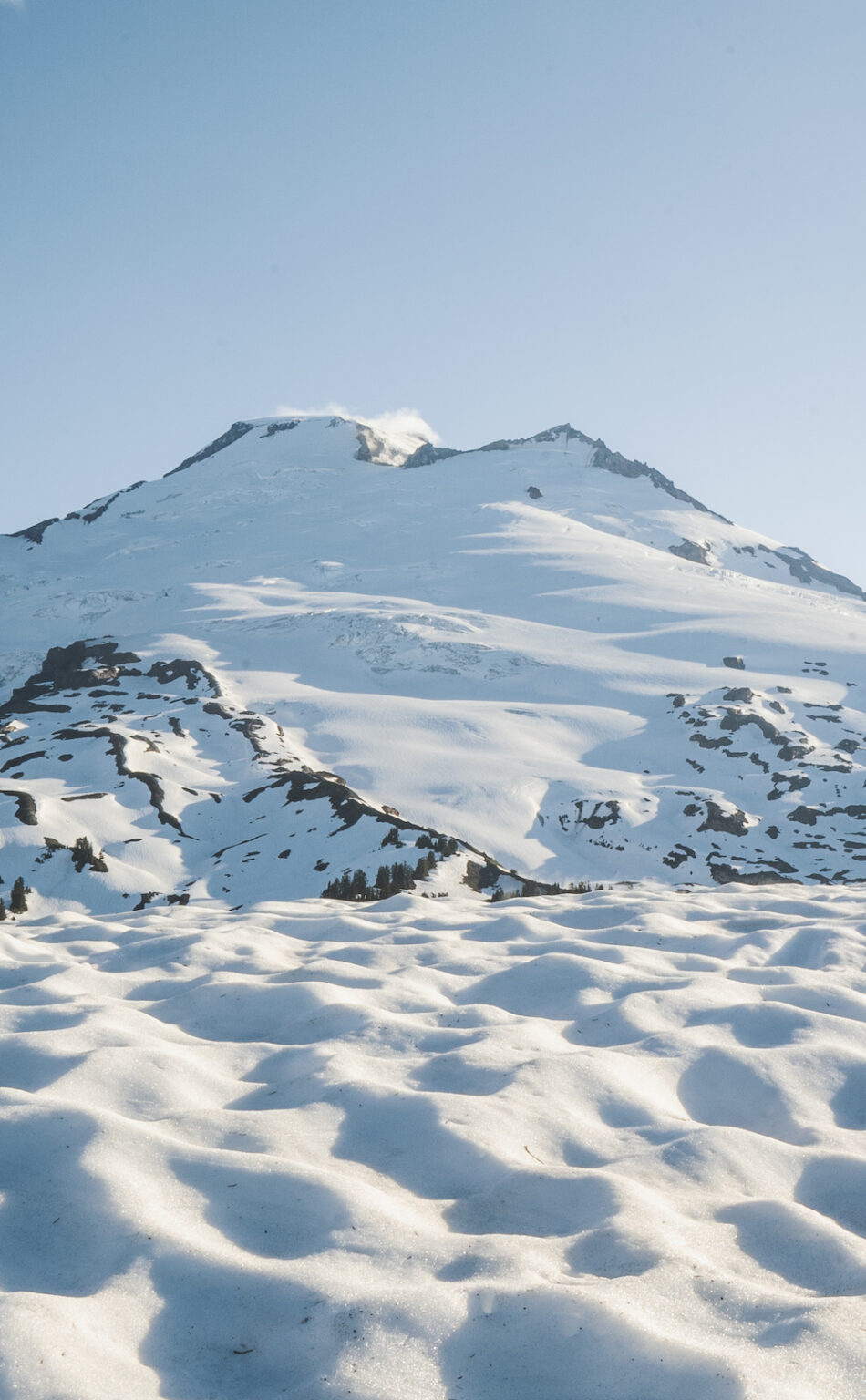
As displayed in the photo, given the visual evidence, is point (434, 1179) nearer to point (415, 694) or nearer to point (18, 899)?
point (18, 899)

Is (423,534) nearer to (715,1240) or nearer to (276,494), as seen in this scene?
(276,494)

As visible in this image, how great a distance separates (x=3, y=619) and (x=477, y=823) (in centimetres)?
6682

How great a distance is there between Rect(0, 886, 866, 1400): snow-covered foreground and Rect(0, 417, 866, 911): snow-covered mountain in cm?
1495

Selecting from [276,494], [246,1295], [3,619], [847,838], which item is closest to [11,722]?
[3,619]

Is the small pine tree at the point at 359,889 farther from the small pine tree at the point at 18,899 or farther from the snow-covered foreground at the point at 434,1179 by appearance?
the small pine tree at the point at 18,899

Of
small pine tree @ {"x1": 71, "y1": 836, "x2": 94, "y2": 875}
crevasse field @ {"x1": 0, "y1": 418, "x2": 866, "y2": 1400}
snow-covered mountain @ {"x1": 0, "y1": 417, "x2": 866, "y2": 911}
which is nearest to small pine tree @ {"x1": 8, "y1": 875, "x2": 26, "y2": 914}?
crevasse field @ {"x1": 0, "y1": 418, "x2": 866, "y2": 1400}

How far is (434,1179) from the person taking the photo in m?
5.81

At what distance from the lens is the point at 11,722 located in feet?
171

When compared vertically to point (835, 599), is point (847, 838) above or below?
below

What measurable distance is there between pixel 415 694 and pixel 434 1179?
62.0m

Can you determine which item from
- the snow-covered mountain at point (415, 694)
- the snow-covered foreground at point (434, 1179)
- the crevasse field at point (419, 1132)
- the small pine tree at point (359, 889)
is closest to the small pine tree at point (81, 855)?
the crevasse field at point (419, 1132)

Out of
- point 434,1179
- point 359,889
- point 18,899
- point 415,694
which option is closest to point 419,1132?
point 434,1179

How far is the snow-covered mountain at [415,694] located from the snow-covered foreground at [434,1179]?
15.0m

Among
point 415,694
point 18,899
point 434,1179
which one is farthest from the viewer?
point 415,694
